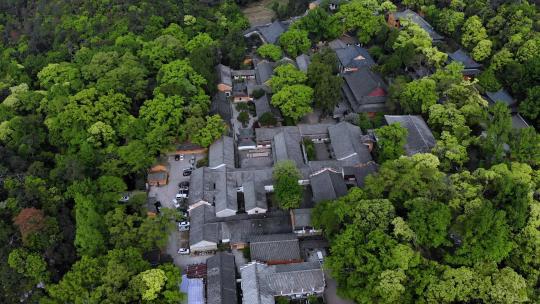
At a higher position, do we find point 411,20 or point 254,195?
point 411,20

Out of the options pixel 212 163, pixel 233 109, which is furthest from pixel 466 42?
pixel 212 163

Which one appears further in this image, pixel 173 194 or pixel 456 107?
pixel 456 107

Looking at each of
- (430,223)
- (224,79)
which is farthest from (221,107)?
(430,223)

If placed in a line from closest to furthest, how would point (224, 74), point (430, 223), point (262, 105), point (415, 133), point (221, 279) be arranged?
point (430, 223) → point (221, 279) → point (415, 133) → point (262, 105) → point (224, 74)

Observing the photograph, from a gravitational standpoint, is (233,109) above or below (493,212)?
below

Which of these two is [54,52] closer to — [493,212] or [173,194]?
[173,194]

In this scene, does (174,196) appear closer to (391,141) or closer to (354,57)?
(391,141)

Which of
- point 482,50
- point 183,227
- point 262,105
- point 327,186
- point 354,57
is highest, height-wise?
point 482,50
